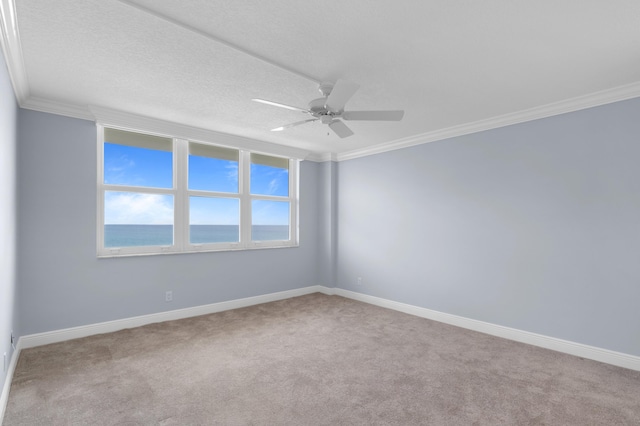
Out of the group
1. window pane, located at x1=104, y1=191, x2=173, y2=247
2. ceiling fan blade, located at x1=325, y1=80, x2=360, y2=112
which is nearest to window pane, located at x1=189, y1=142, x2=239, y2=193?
window pane, located at x1=104, y1=191, x2=173, y2=247

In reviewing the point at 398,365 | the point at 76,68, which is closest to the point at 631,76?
the point at 398,365

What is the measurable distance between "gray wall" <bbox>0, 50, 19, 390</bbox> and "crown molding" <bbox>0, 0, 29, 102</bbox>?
0.09 meters

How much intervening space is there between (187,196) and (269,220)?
147 cm

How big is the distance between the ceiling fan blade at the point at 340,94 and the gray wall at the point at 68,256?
275 cm

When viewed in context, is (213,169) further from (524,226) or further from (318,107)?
(524,226)

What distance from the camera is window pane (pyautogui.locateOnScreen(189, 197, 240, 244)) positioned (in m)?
4.32

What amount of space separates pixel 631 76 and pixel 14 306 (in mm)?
5531

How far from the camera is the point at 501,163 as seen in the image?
3.67 metres

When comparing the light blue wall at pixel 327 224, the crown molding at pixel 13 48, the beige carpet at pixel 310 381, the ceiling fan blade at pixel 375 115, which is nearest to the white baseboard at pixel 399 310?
the beige carpet at pixel 310 381

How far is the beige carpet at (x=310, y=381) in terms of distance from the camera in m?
2.11

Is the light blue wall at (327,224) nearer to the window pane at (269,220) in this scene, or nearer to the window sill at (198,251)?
the window sill at (198,251)

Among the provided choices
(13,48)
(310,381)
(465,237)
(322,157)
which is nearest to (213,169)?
(322,157)

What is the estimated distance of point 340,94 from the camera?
2.33 metres

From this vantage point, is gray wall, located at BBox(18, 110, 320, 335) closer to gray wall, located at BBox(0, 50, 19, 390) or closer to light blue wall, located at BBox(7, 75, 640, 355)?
light blue wall, located at BBox(7, 75, 640, 355)
